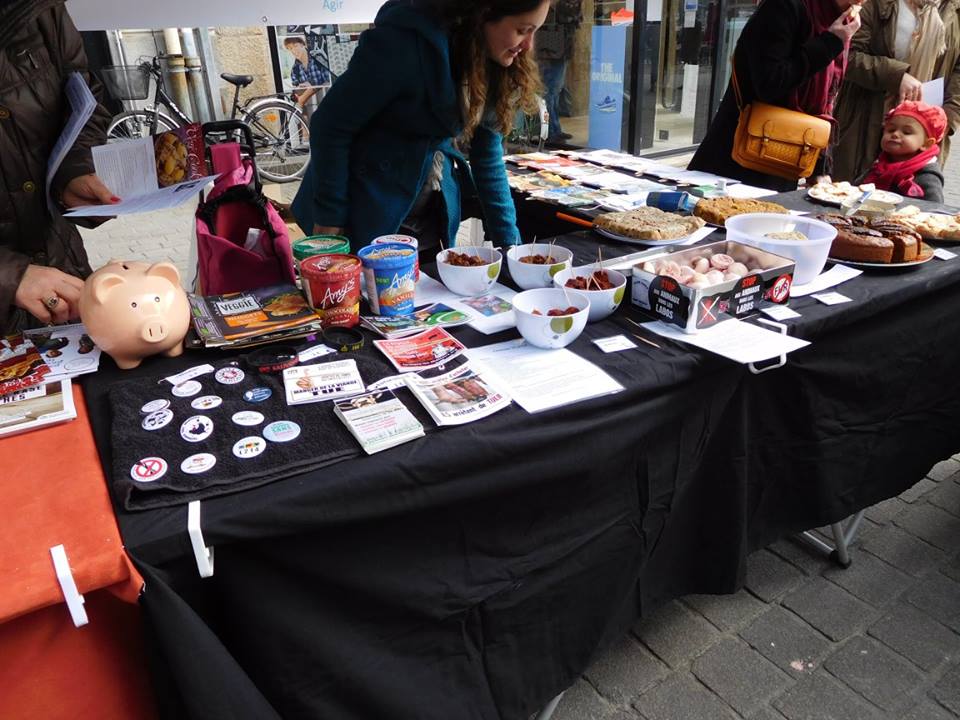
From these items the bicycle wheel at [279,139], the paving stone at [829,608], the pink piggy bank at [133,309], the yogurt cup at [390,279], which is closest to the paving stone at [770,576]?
the paving stone at [829,608]

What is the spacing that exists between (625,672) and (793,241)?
1058 mm

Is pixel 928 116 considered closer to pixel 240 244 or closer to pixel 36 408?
pixel 240 244

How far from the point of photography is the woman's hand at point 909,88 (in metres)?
2.77

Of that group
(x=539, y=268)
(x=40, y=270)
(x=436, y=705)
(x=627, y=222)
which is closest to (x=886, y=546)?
(x=627, y=222)

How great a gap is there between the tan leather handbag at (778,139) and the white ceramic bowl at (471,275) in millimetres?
1529

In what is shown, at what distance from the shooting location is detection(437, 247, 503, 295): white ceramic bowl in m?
1.45

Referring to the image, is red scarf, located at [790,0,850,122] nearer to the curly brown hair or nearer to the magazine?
the curly brown hair

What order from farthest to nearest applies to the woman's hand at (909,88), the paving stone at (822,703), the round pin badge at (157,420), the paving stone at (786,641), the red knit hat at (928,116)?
the woman's hand at (909,88) → the red knit hat at (928,116) → the paving stone at (786,641) → the paving stone at (822,703) → the round pin badge at (157,420)

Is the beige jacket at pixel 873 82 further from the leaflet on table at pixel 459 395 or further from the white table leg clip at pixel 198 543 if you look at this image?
the white table leg clip at pixel 198 543

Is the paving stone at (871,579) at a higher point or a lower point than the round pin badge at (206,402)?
lower

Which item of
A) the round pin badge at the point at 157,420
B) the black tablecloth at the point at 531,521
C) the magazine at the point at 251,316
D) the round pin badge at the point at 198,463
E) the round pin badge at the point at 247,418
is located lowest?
the black tablecloth at the point at 531,521

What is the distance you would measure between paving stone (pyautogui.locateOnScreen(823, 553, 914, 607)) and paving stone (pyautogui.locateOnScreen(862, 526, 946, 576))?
1.4 inches

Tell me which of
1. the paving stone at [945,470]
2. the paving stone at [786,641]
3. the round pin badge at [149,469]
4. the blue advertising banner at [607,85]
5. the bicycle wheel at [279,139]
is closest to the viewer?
the round pin badge at [149,469]

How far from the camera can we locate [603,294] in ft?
4.31
